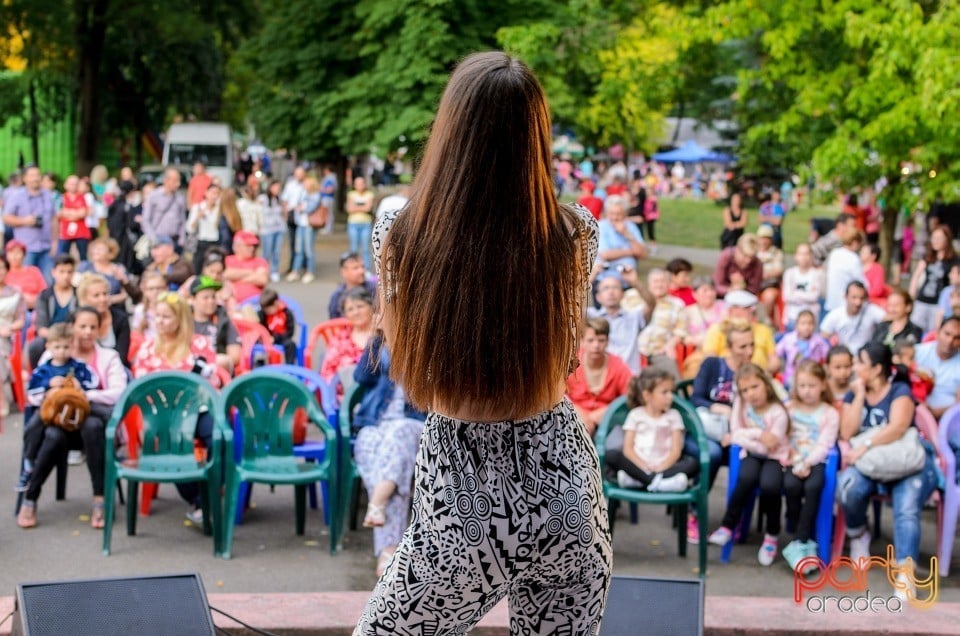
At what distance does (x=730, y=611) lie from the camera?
527 centimetres

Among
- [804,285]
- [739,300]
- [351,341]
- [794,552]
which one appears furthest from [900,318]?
[351,341]

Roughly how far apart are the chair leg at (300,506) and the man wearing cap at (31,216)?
841 centimetres

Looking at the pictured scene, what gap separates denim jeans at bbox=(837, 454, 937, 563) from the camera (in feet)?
22.2

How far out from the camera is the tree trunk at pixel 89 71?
30359mm

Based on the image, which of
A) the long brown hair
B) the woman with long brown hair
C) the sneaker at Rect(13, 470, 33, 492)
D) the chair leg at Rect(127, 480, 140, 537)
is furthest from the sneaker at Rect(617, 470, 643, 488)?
the long brown hair

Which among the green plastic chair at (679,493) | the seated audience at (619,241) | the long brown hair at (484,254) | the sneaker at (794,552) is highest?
the long brown hair at (484,254)

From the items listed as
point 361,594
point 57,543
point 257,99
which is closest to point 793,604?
point 361,594

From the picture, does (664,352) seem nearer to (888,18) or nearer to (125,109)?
(888,18)

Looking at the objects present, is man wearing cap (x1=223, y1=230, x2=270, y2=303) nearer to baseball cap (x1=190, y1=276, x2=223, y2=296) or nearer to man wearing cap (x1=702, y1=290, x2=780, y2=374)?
baseball cap (x1=190, y1=276, x2=223, y2=296)

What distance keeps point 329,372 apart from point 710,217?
100 feet

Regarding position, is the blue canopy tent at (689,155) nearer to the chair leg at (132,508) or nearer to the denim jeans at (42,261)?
the denim jeans at (42,261)

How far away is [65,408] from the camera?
23.3 ft

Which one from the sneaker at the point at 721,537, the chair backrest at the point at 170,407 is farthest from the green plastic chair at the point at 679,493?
the chair backrest at the point at 170,407

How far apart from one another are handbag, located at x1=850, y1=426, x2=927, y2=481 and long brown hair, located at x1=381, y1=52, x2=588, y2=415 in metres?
4.64
